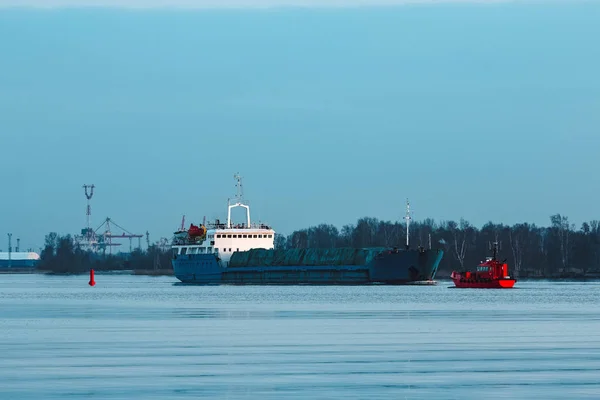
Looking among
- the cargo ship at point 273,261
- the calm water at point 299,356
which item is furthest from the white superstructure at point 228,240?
the calm water at point 299,356

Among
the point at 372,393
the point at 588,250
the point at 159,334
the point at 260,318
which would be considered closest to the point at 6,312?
the point at 260,318

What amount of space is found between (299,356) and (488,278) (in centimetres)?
8109

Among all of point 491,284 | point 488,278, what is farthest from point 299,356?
point 488,278

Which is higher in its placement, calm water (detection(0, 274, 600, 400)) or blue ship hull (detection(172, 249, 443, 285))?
blue ship hull (detection(172, 249, 443, 285))

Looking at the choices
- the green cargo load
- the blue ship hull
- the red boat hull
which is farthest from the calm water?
the green cargo load

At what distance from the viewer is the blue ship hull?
113 meters

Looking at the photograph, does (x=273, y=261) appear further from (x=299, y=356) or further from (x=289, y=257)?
(x=299, y=356)

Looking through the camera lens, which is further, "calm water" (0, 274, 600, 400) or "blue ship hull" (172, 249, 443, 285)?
"blue ship hull" (172, 249, 443, 285)

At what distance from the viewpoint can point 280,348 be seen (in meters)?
32.5

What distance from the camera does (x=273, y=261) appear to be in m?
121

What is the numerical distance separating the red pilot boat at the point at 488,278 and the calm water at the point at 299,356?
58169mm

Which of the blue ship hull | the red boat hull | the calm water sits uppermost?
the blue ship hull

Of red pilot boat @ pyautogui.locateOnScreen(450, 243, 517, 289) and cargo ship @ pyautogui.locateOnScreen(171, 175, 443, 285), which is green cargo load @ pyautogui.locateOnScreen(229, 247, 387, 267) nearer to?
cargo ship @ pyautogui.locateOnScreen(171, 175, 443, 285)

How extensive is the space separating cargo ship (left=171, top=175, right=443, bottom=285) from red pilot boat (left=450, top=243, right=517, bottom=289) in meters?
3.55
